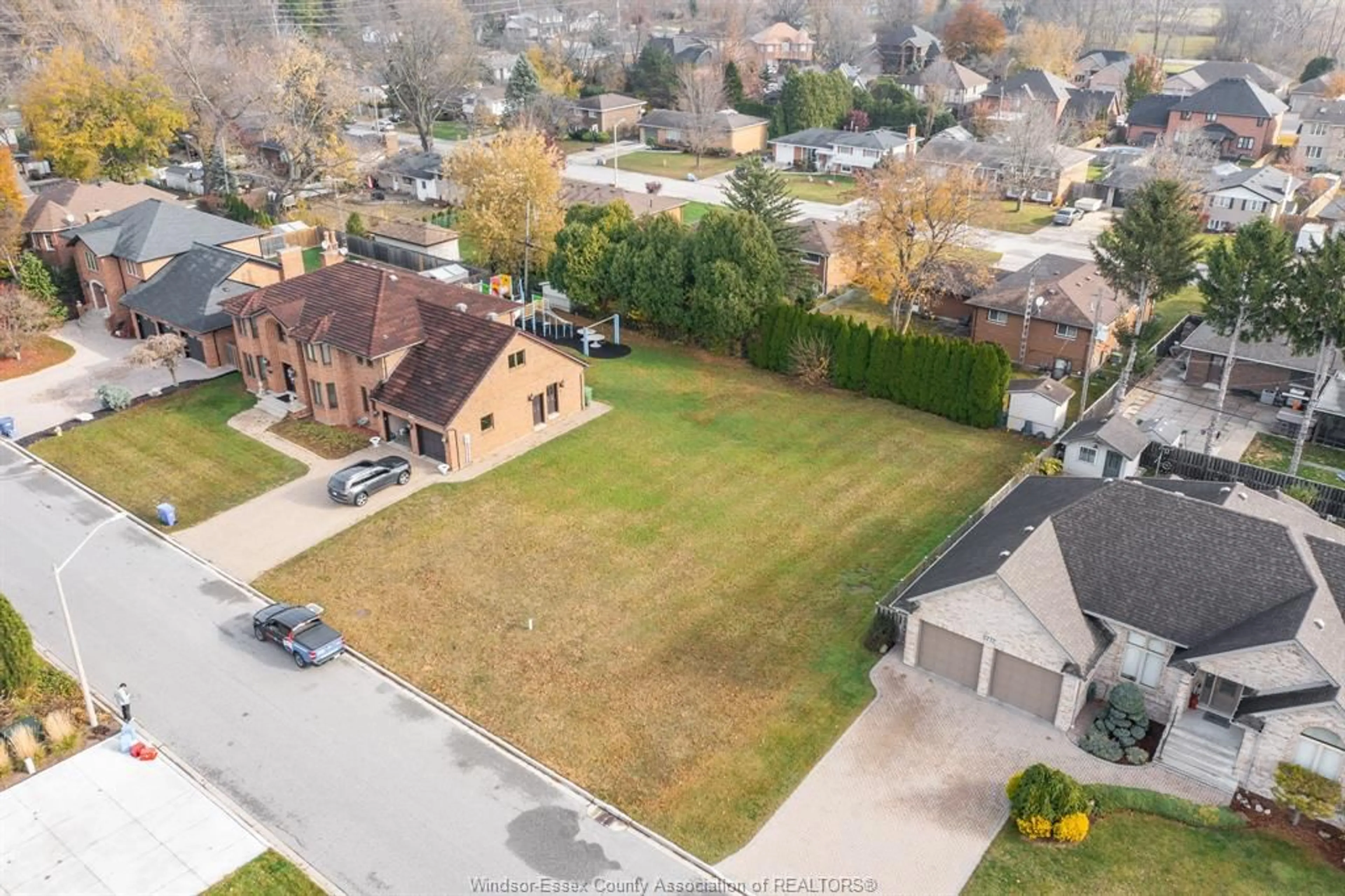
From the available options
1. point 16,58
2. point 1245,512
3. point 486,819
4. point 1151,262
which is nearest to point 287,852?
point 486,819

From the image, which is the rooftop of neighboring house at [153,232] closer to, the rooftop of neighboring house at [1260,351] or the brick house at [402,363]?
the brick house at [402,363]

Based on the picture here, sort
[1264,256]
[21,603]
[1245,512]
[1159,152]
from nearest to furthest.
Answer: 1. [1245,512]
2. [21,603]
3. [1264,256]
4. [1159,152]

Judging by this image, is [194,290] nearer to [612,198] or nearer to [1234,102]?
[612,198]

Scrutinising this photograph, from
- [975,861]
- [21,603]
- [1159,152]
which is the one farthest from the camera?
[1159,152]

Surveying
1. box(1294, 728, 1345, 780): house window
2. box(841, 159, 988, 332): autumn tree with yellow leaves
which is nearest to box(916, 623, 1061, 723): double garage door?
box(1294, 728, 1345, 780): house window

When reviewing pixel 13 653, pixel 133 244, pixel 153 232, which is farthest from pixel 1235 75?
pixel 13 653

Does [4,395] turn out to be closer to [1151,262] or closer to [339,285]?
[339,285]
